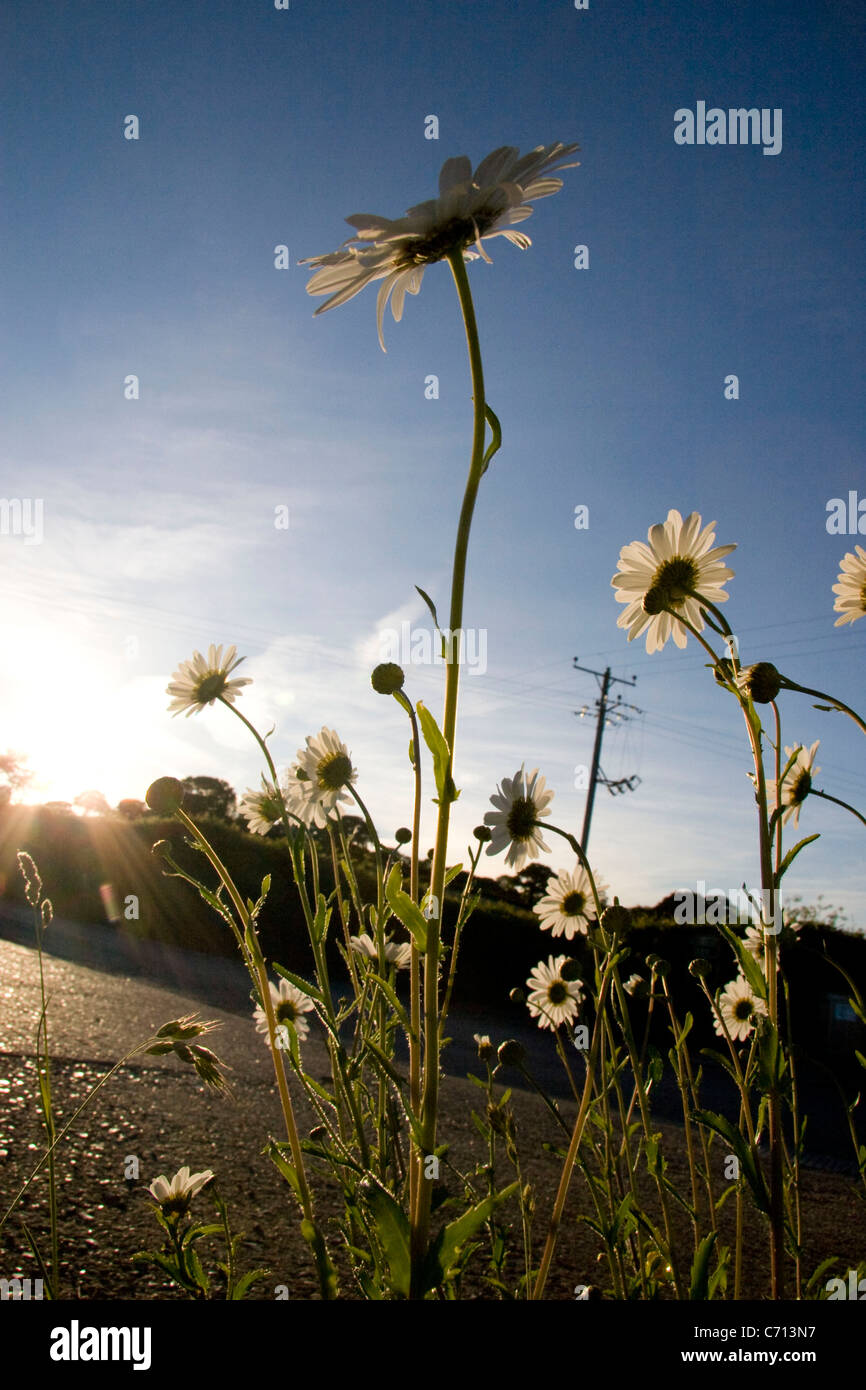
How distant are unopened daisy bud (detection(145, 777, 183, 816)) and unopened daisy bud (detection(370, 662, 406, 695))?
325 millimetres

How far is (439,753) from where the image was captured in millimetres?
609

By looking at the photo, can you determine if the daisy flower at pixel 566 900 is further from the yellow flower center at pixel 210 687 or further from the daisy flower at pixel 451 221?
the daisy flower at pixel 451 221

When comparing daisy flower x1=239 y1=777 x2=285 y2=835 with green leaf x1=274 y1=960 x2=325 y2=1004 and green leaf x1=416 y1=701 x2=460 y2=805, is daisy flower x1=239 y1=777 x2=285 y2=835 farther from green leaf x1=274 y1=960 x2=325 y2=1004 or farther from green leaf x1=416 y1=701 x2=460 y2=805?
green leaf x1=416 y1=701 x2=460 y2=805

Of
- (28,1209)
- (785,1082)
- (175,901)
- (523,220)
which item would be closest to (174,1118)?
(28,1209)

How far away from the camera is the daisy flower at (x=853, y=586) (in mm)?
1254

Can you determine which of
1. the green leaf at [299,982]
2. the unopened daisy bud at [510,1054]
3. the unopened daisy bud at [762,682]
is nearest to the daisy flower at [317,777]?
the unopened daisy bud at [510,1054]

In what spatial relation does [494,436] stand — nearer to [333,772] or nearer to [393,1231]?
[393,1231]

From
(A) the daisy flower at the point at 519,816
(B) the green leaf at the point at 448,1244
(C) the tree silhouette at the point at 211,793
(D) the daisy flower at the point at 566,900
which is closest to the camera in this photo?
(B) the green leaf at the point at 448,1244

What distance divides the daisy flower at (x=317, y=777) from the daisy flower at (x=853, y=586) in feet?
2.88

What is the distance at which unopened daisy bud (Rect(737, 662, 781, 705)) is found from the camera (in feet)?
2.97

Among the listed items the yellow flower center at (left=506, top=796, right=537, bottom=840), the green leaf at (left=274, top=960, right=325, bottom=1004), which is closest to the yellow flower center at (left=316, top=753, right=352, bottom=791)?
the yellow flower center at (left=506, top=796, right=537, bottom=840)

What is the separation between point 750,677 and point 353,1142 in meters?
0.88

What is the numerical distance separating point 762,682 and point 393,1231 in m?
0.64

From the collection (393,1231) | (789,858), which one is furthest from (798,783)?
(393,1231)
